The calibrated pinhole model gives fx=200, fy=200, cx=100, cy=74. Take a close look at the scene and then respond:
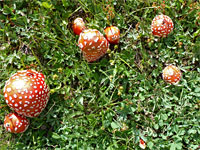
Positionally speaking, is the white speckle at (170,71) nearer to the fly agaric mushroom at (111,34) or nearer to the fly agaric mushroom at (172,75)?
the fly agaric mushroom at (172,75)

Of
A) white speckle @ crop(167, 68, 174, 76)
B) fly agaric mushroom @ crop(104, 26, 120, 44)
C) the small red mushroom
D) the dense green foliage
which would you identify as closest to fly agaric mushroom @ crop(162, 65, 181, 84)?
white speckle @ crop(167, 68, 174, 76)

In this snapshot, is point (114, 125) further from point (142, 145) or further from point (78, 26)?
point (78, 26)

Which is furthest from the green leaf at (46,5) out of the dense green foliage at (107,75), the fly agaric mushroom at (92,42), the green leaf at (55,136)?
the green leaf at (55,136)

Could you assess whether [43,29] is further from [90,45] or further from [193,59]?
[193,59]

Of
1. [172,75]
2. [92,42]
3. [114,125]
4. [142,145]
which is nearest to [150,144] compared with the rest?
[142,145]

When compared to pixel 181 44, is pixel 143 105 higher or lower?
lower

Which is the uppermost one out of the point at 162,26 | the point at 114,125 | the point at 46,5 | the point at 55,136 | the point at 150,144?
the point at 46,5

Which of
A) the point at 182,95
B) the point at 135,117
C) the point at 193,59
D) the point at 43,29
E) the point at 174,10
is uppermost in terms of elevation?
the point at 174,10

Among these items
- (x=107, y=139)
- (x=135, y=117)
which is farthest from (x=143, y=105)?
(x=107, y=139)
